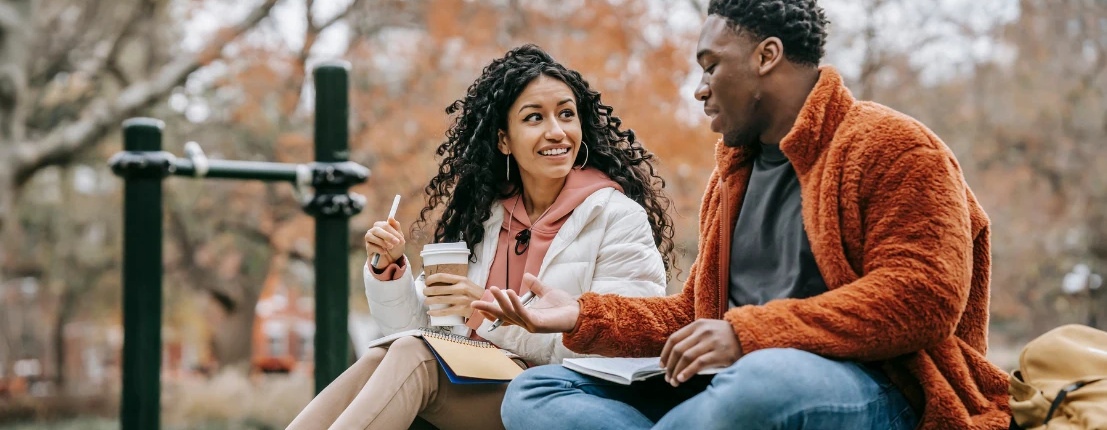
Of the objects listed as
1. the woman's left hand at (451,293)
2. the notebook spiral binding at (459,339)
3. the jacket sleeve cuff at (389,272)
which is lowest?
the notebook spiral binding at (459,339)

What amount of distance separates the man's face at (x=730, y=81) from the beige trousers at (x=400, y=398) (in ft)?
2.98

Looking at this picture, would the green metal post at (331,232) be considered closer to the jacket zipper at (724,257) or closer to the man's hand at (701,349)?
the jacket zipper at (724,257)

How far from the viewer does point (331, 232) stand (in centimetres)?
383

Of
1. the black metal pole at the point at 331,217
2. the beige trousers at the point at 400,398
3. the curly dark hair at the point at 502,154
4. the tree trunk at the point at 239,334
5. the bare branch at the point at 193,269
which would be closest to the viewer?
the beige trousers at the point at 400,398

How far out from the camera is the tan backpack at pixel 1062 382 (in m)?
1.61

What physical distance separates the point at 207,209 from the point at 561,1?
555 cm

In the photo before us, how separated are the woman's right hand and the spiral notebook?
249mm

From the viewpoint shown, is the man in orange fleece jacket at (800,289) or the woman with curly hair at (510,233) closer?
the man in orange fleece jacket at (800,289)

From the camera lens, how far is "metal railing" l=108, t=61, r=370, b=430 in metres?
3.68

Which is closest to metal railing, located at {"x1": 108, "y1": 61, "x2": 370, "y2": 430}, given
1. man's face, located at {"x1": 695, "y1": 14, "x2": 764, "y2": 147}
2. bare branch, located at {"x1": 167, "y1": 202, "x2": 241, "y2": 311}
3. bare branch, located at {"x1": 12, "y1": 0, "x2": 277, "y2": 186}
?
man's face, located at {"x1": 695, "y1": 14, "x2": 764, "y2": 147}

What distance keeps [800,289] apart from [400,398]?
102cm

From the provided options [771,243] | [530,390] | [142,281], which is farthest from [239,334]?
[771,243]

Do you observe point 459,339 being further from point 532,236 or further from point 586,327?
point 586,327

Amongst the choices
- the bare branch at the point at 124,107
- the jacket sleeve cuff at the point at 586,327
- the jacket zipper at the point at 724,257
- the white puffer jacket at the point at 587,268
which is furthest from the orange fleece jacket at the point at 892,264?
the bare branch at the point at 124,107
